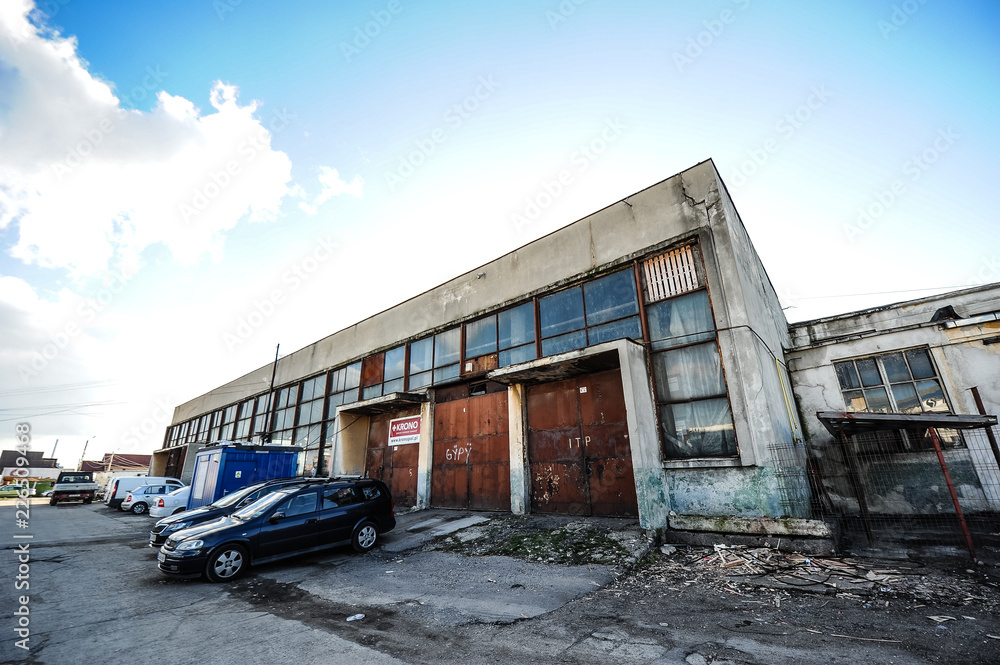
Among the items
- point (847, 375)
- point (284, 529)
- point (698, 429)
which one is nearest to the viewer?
point (284, 529)

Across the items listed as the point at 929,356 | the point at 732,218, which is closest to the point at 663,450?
the point at 732,218

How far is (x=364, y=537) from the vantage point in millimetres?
8703

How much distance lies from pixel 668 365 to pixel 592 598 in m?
5.40

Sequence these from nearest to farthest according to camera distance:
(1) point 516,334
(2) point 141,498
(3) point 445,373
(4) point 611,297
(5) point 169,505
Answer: (4) point 611,297 < (1) point 516,334 < (3) point 445,373 < (5) point 169,505 < (2) point 141,498

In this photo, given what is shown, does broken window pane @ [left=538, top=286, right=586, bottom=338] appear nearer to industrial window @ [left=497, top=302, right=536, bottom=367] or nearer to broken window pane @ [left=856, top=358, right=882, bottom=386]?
industrial window @ [left=497, top=302, right=536, bottom=367]

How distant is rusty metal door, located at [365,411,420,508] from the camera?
14031 millimetres

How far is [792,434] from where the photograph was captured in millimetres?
9328

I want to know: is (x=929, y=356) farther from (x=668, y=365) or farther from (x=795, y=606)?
(x=795, y=606)

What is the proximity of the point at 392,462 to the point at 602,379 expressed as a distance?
8.68m

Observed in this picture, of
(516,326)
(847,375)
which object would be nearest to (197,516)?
(516,326)

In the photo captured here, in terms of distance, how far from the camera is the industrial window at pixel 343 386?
17688 millimetres

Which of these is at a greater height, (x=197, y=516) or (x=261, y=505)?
(x=261, y=505)

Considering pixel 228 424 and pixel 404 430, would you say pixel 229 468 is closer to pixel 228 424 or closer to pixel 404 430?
pixel 404 430

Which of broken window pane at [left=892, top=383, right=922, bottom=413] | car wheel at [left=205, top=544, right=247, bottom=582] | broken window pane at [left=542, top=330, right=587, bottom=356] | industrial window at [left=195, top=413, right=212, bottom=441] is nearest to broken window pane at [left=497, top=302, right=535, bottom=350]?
broken window pane at [left=542, top=330, right=587, bottom=356]
